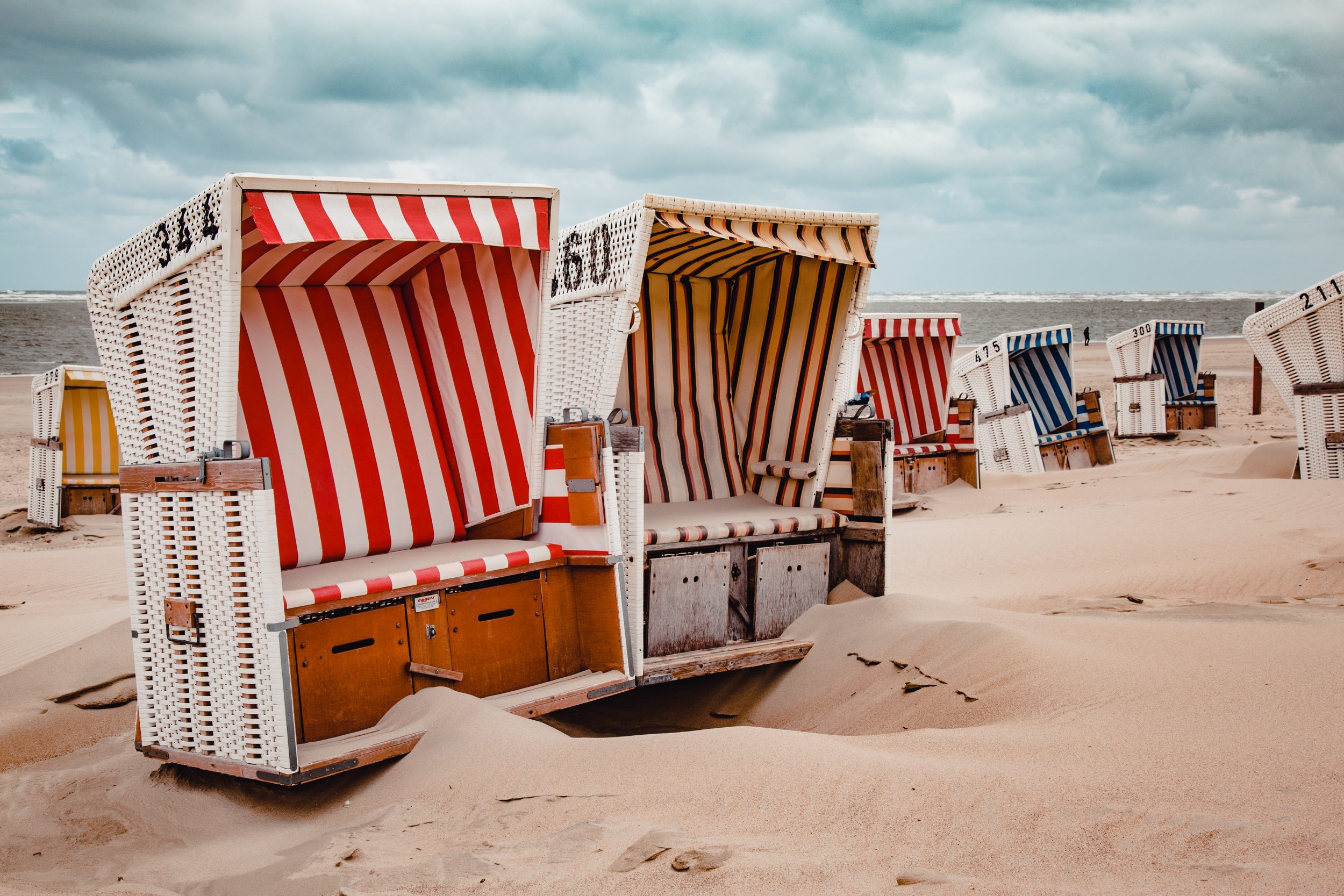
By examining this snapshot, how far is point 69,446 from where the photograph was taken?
39.2 feet

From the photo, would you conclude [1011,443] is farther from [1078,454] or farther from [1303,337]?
[1303,337]

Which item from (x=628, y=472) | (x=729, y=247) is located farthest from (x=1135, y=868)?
(x=729, y=247)

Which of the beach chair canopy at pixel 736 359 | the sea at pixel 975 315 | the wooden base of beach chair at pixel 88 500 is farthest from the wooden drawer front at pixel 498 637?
the sea at pixel 975 315

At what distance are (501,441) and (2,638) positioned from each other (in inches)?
167

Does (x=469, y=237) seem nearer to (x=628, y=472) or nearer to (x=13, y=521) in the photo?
(x=628, y=472)

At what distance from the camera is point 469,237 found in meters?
4.49

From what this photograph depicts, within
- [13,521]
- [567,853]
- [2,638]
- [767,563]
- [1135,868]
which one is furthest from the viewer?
[13,521]

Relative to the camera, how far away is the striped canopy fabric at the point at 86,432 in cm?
1171

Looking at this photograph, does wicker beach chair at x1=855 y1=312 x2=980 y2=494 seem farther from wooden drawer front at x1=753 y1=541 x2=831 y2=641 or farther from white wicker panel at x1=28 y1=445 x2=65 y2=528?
white wicker panel at x1=28 y1=445 x2=65 y2=528

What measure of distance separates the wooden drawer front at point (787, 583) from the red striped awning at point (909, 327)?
658cm

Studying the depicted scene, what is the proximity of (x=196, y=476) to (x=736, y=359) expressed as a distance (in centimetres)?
397

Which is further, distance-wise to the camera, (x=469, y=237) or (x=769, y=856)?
(x=469, y=237)

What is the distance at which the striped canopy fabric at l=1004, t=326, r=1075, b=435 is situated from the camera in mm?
15602

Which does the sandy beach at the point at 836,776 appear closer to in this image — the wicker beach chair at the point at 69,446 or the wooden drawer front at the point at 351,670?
the wooden drawer front at the point at 351,670
